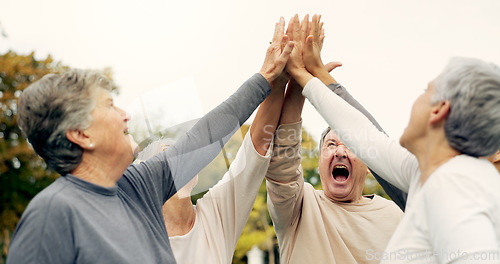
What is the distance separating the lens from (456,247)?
1.67 m

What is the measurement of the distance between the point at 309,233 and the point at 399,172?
1.04 meters

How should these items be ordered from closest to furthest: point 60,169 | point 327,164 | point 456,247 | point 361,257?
point 456,247
point 60,169
point 361,257
point 327,164

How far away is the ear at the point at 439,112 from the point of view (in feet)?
6.28

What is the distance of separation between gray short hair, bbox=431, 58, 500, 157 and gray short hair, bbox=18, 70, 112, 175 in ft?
4.59

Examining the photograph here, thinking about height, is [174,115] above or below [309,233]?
above

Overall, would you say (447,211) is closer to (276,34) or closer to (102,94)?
(102,94)

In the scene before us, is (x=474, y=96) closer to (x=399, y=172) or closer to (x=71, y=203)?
(x=399, y=172)

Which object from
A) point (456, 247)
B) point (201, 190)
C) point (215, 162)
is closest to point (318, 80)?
point (215, 162)

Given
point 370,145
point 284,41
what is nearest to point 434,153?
point 370,145

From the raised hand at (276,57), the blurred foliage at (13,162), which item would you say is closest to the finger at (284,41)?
the raised hand at (276,57)

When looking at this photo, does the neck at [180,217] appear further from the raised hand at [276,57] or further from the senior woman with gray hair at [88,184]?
the raised hand at [276,57]

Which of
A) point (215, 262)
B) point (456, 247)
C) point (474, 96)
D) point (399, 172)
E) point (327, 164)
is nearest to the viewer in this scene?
point (456, 247)

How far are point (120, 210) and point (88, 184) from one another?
0.56 feet

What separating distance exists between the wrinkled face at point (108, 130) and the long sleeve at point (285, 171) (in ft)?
3.66
